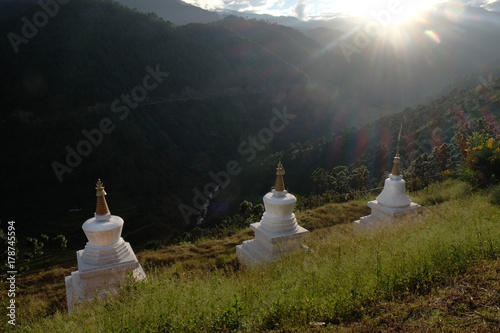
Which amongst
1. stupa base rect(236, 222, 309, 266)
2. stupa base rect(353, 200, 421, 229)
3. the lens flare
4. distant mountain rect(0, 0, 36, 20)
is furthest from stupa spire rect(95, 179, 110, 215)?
the lens flare

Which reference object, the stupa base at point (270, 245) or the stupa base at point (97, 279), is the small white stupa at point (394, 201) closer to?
the stupa base at point (270, 245)

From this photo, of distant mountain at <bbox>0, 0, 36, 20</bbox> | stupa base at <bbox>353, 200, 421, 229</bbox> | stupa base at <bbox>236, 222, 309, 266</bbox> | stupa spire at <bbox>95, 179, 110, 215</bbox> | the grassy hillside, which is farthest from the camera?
distant mountain at <bbox>0, 0, 36, 20</bbox>

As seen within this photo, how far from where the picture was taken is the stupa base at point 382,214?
6695mm

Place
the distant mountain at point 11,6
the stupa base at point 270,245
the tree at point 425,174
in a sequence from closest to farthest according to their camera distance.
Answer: the stupa base at point 270,245
the tree at point 425,174
the distant mountain at point 11,6

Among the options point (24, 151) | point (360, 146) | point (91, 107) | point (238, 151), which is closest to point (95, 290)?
point (360, 146)

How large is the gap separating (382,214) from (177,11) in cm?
11605

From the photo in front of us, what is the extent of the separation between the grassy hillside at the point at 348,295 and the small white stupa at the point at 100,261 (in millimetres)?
542

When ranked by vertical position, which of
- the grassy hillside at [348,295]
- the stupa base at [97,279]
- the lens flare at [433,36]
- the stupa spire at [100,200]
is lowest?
the stupa base at [97,279]

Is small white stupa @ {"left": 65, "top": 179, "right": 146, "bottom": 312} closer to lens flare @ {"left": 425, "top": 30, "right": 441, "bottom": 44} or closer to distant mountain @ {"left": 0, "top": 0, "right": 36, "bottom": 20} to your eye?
distant mountain @ {"left": 0, "top": 0, "right": 36, "bottom": 20}

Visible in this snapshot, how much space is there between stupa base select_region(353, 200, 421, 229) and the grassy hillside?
→ 1491 mm

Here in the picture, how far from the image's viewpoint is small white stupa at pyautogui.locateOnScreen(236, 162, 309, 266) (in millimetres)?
5871

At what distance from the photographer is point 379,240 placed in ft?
16.7

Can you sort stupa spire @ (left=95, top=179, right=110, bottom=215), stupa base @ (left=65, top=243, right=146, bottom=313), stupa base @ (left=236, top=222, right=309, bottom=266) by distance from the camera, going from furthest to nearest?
stupa base @ (left=236, top=222, right=309, bottom=266), stupa spire @ (left=95, top=179, right=110, bottom=215), stupa base @ (left=65, top=243, right=146, bottom=313)

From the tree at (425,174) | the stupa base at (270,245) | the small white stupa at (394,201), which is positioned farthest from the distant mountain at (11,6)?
the small white stupa at (394,201)
